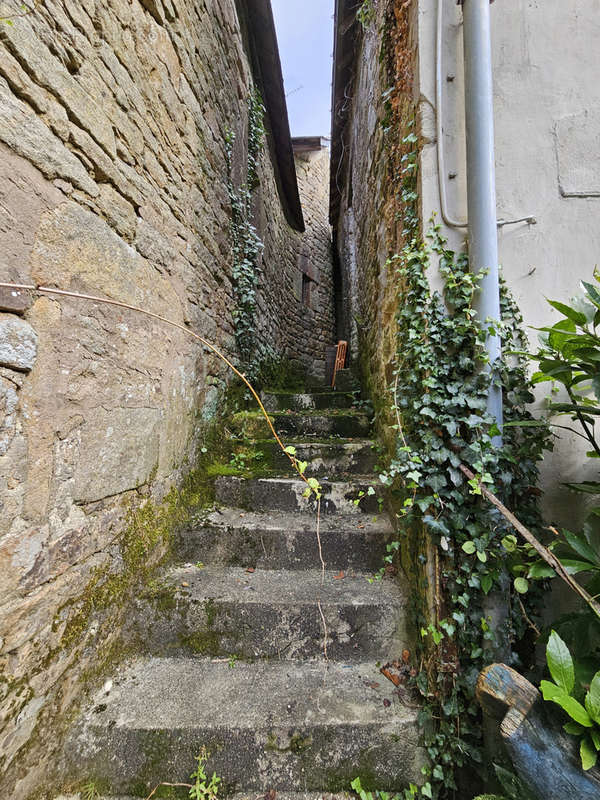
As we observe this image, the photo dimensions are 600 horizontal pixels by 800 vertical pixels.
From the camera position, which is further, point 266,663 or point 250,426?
point 250,426

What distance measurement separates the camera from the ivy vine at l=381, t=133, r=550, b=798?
1.33 metres

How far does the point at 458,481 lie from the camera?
1.40m

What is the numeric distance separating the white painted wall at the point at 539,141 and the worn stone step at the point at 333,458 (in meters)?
1.02

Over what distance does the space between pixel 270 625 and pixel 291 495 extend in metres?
0.73

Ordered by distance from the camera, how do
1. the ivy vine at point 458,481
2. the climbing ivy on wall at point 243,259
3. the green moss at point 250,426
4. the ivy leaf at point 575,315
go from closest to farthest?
the ivy leaf at point 575,315 < the ivy vine at point 458,481 < the green moss at point 250,426 < the climbing ivy on wall at point 243,259

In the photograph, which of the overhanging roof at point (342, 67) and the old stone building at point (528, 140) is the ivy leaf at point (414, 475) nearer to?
the old stone building at point (528, 140)

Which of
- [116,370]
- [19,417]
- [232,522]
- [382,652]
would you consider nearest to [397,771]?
[382,652]

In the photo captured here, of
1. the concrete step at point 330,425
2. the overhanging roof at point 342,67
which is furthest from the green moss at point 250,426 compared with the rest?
the overhanging roof at point 342,67

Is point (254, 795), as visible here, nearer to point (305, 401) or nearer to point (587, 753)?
point (587, 753)

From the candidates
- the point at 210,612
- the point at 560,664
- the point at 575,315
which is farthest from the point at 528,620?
the point at 210,612

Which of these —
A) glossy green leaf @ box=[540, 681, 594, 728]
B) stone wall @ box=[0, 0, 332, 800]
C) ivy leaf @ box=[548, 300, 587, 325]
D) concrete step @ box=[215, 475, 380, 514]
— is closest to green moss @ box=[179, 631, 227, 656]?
stone wall @ box=[0, 0, 332, 800]

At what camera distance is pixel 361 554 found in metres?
1.83

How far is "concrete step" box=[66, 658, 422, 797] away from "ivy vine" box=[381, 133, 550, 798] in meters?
0.17

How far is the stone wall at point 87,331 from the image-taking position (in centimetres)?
103
